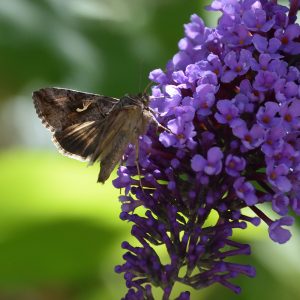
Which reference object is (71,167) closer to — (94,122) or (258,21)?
(94,122)

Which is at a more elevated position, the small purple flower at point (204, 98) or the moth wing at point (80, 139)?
the small purple flower at point (204, 98)

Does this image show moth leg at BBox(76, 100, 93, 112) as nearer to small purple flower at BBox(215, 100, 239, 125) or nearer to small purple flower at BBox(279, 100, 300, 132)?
small purple flower at BBox(215, 100, 239, 125)

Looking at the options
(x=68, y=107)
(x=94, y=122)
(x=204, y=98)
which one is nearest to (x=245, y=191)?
(x=204, y=98)

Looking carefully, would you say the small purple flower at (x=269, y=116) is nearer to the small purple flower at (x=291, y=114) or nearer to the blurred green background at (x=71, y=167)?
the small purple flower at (x=291, y=114)

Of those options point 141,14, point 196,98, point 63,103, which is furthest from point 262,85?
point 141,14

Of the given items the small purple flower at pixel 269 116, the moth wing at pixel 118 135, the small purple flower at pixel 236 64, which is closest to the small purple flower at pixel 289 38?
the small purple flower at pixel 236 64

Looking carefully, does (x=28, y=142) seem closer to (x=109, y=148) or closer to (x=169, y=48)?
(x=169, y=48)
